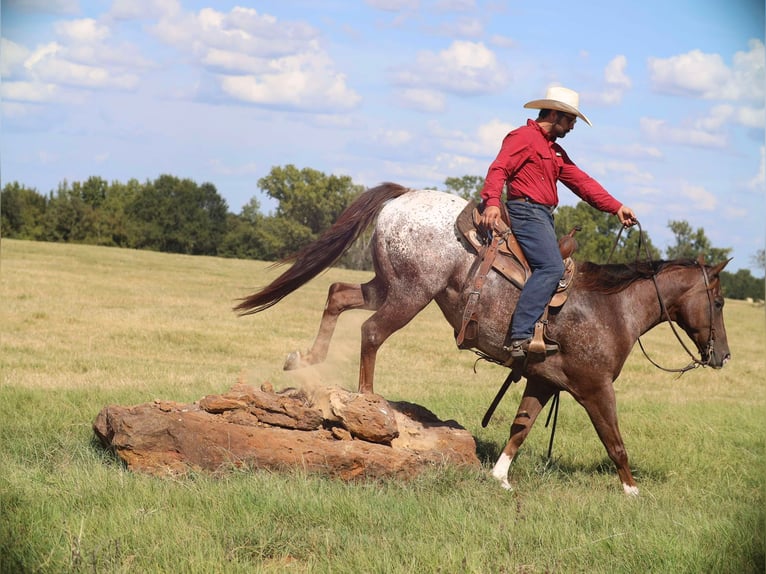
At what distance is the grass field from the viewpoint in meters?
5.55

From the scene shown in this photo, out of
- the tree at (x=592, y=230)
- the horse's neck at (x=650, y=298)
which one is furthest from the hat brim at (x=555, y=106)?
the tree at (x=592, y=230)

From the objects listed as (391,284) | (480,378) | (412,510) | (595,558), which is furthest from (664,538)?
(480,378)

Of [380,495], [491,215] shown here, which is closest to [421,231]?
[491,215]

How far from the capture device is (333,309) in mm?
8141

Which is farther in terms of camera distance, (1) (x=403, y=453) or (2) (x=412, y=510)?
(1) (x=403, y=453)

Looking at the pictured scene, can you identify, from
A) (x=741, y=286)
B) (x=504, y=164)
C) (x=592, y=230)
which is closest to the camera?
(x=504, y=164)

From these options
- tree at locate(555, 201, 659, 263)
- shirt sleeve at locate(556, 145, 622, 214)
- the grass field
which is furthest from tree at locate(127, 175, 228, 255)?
shirt sleeve at locate(556, 145, 622, 214)

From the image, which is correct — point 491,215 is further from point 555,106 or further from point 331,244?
point 331,244

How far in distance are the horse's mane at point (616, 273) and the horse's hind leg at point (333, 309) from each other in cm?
188

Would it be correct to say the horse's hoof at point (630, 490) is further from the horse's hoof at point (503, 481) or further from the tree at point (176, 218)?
the tree at point (176, 218)

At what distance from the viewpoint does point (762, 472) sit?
923 cm

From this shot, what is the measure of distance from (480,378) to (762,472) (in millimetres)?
7816

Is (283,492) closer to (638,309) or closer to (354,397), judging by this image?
(354,397)

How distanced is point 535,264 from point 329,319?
6.15 feet
